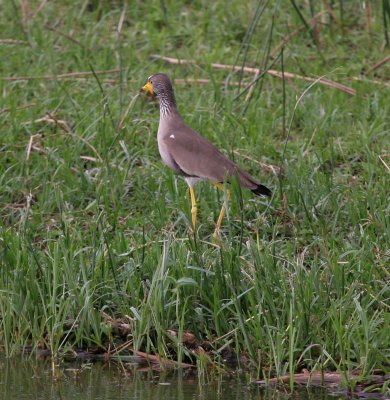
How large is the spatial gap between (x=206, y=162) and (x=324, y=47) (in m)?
3.48

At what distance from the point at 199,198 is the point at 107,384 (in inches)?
85.6

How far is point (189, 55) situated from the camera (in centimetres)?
1023

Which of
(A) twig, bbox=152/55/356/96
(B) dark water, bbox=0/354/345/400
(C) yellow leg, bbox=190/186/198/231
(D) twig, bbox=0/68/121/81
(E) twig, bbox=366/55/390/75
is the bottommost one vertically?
(B) dark water, bbox=0/354/345/400

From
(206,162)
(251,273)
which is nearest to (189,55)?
(206,162)

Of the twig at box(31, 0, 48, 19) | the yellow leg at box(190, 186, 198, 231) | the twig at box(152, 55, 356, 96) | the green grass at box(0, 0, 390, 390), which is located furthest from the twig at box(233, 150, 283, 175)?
the twig at box(31, 0, 48, 19)

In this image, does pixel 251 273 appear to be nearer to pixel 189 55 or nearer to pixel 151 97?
pixel 151 97

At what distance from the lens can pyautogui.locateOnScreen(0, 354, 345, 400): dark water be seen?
18.3 feet

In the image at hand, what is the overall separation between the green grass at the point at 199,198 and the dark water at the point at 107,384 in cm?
13

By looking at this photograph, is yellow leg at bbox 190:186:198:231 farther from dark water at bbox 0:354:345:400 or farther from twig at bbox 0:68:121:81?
twig at bbox 0:68:121:81

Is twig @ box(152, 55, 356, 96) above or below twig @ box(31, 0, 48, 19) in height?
below

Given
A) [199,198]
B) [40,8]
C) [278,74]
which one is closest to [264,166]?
[199,198]

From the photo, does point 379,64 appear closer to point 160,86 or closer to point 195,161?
point 160,86

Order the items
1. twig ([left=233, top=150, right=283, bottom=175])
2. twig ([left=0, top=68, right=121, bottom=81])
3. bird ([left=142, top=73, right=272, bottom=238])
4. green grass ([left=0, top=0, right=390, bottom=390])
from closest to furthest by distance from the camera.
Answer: green grass ([left=0, top=0, right=390, bottom=390]) < bird ([left=142, top=73, right=272, bottom=238]) < twig ([left=233, top=150, right=283, bottom=175]) < twig ([left=0, top=68, right=121, bottom=81])

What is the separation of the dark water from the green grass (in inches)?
5.1
